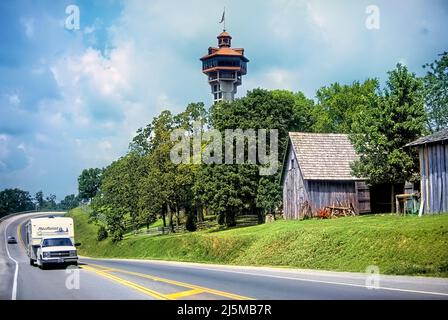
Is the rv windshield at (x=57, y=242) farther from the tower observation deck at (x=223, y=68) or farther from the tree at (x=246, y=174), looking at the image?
the tower observation deck at (x=223, y=68)

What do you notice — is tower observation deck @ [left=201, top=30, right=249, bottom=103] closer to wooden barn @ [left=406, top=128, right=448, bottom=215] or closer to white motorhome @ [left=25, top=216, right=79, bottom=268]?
white motorhome @ [left=25, top=216, right=79, bottom=268]

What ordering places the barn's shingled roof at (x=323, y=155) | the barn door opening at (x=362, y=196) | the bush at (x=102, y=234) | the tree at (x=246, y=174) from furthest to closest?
the bush at (x=102, y=234) < the tree at (x=246, y=174) < the barn's shingled roof at (x=323, y=155) < the barn door opening at (x=362, y=196)

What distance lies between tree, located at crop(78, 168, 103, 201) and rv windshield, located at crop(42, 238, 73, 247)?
139 meters

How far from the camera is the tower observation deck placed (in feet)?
429

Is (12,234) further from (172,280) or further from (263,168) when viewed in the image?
(172,280)

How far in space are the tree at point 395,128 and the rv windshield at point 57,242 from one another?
21050mm

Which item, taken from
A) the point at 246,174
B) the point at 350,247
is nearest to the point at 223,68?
the point at 246,174

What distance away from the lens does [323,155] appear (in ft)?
151

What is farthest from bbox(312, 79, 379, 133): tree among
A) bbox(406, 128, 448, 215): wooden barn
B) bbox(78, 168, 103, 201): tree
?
bbox(78, 168, 103, 201): tree

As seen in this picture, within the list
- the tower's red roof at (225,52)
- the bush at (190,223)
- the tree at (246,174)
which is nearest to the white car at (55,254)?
the tree at (246,174)

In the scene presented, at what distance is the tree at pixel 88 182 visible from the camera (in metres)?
165
